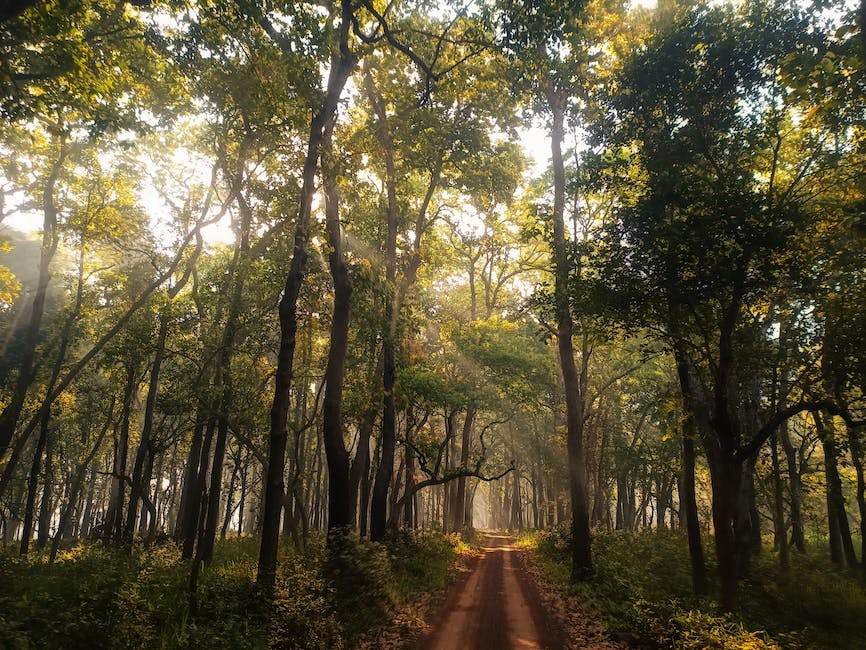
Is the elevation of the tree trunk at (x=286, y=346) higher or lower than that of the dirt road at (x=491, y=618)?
higher

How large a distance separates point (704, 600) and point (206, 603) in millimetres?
11434

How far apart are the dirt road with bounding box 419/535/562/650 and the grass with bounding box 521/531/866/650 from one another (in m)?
1.52

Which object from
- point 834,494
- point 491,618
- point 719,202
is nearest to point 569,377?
point 491,618

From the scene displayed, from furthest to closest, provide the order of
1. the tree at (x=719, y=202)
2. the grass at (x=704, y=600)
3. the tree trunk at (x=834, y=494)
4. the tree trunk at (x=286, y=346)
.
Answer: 1. the tree trunk at (x=834, y=494)
2. the tree trunk at (x=286, y=346)
3. the tree at (x=719, y=202)
4. the grass at (x=704, y=600)

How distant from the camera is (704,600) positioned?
11.3 meters

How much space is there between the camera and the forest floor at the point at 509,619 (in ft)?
30.7

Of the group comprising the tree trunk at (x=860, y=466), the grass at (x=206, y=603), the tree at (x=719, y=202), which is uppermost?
the tree at (x=719, y=202)

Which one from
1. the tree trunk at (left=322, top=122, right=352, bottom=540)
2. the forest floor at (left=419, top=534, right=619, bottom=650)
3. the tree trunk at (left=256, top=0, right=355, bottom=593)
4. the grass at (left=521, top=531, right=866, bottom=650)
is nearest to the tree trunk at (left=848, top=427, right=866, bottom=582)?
the grass at (left=521, top=531, right=866, bottom=650)

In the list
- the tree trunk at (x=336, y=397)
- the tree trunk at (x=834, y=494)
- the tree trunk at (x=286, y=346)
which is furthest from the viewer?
the tree trunk at (x=834, y=494)

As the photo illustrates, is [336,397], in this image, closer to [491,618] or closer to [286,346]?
[286,346]

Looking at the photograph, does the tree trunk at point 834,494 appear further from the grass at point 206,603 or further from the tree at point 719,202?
the grass at point 206,603

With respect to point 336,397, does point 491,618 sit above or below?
below

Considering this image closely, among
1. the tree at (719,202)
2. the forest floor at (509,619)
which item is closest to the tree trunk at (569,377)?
the forest floor at (509,619)

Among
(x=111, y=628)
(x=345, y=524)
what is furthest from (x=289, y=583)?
(x=111, y=628)
